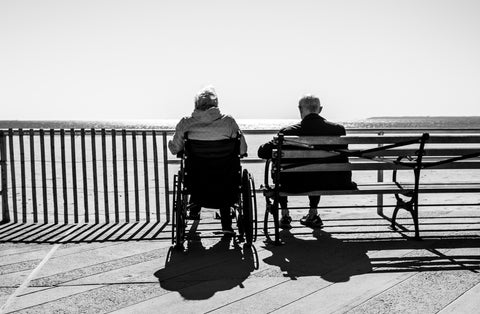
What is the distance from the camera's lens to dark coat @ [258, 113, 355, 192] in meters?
→ 4.93

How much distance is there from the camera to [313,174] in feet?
16.3

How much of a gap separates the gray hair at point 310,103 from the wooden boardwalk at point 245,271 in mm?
1070

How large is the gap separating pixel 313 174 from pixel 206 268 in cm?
142

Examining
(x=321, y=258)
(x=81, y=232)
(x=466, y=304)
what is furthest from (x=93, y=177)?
(x=466, y=304)

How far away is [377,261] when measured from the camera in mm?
4094

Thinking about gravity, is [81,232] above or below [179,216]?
below

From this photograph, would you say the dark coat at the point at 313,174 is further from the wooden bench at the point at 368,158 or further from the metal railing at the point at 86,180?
the metal railing at the point at 86,180

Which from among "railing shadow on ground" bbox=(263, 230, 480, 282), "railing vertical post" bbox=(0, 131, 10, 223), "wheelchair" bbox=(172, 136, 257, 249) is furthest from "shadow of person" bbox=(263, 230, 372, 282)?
"railing vertical post" bbox=(0, 131, 10, 223)

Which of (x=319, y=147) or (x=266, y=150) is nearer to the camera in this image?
(x=319, y=147)

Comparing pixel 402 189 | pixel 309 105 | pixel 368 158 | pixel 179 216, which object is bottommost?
pixel 179 216

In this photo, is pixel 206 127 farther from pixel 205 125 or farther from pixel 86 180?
pixel 86 180

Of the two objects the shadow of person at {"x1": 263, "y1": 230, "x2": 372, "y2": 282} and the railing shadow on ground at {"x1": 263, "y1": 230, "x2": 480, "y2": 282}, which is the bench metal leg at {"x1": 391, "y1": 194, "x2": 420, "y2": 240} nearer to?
the railing shadow on ground at {"x1": 263, "y1": 230, "x2": 480, "y2": 282}

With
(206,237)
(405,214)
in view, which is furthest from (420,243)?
(206,237)

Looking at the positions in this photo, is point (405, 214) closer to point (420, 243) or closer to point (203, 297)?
point (420, 243)
